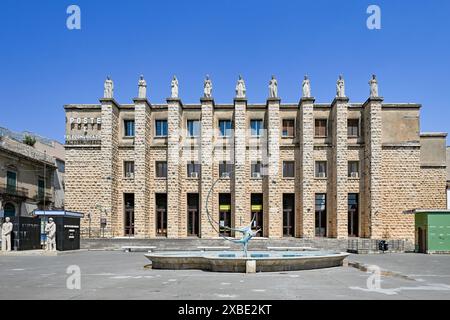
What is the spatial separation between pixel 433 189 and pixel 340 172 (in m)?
8.55

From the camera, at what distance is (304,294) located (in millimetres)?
11531

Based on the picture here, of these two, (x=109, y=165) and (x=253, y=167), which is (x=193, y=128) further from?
(x=109, y=165)

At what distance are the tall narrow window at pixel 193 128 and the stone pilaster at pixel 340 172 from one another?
10.9 m

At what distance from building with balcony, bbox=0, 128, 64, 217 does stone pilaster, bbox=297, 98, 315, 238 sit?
22709 millimetres

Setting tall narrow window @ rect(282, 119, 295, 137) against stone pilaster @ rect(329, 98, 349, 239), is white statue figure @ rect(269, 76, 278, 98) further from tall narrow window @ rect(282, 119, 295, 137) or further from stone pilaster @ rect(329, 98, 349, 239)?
stone pilaster @ rect(329, 98, 349, 239)

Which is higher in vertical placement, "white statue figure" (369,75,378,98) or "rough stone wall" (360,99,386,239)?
"white statue figure" (369,75,378,98)

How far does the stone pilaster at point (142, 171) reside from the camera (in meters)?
38.8

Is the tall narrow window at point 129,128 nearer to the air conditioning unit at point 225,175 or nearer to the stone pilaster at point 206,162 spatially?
the stone pilaster at point 206,162

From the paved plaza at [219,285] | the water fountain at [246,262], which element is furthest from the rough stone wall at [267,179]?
the paved plaza at [219,285]

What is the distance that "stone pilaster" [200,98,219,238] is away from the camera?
128 ft

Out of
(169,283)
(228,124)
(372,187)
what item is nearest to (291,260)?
(169,283)

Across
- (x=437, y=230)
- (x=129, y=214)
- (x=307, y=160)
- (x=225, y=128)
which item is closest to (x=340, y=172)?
(x=307, y=160)

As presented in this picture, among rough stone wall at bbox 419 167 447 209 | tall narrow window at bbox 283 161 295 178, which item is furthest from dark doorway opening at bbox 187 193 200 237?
rough stone wall at bbox 419 167 447 209
